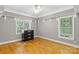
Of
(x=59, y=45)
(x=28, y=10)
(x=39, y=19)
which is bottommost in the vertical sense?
(x=59, y=45)

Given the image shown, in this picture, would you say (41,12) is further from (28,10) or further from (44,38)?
(44,38)

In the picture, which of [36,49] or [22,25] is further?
[36,49]

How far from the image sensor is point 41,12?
854mm

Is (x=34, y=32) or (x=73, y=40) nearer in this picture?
(x=73, y=40)

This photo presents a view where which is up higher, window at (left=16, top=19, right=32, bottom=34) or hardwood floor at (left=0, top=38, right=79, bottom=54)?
window at (left=16, top=19, right=32, bottom=34)

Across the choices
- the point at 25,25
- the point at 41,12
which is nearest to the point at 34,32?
the point at 25,25

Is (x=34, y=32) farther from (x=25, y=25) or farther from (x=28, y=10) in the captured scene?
(x=28, y=10)

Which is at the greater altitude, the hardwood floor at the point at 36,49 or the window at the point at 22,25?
the window at the point at 22,25

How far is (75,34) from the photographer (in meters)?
0.71

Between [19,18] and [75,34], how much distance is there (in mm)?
580

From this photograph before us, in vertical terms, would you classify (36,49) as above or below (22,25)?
below
